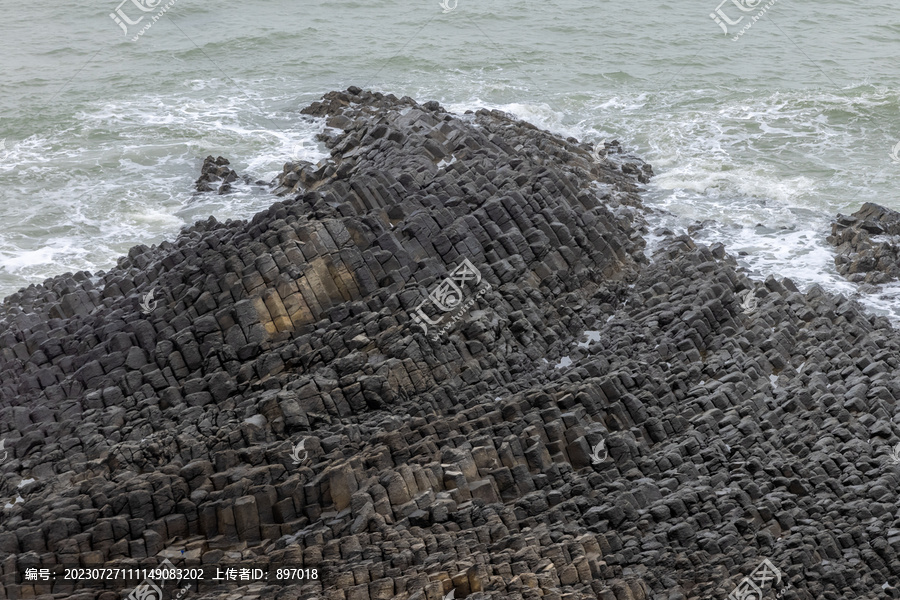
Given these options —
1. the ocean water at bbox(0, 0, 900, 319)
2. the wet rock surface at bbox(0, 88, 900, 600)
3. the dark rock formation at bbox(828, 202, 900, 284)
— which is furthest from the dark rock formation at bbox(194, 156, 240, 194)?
the dark rock formation at bbox(828, 202, 900, 284)

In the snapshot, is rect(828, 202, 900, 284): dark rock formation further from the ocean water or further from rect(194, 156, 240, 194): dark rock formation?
rect(194, 156, 240, 194): dark rock formation

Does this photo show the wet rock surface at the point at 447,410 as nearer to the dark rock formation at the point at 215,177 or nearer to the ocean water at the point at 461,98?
the ocean water at the point at 461,98

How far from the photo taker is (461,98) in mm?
48719

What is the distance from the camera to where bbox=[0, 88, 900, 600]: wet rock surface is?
18.2 meters

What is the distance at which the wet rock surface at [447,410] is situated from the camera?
1825cm

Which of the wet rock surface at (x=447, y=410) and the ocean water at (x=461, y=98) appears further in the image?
the ocean water at (x=461, y=98)

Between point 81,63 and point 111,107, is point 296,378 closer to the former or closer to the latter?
point 111,107

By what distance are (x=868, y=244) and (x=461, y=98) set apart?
23.3m

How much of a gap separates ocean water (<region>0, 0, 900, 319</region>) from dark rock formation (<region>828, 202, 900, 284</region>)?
0.55m

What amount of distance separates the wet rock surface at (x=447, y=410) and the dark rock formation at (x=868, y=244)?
4617mm

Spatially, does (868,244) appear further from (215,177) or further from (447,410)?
(215,177)

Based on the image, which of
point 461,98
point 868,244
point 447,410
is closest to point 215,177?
point 461,98

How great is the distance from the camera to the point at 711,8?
2501 inches

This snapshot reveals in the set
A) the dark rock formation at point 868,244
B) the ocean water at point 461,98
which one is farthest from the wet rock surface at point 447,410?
the ocean water at point 461,98
